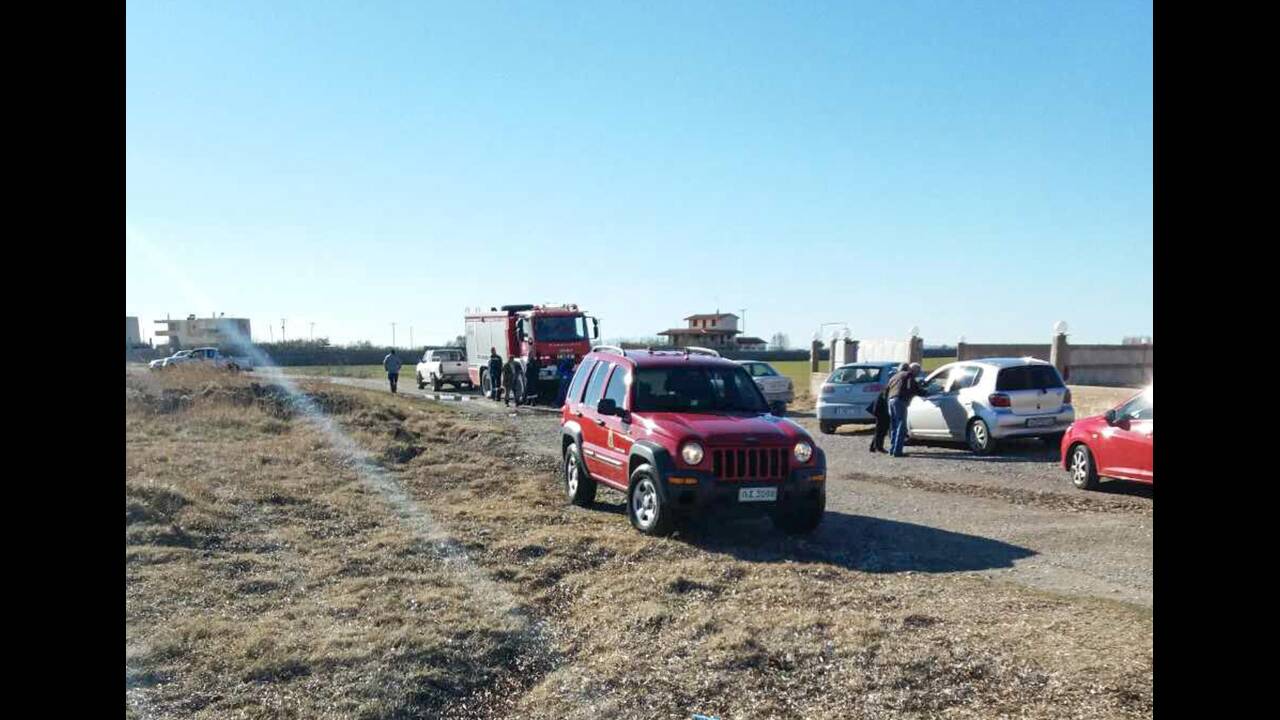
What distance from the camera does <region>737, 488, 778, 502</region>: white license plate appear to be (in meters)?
8.63

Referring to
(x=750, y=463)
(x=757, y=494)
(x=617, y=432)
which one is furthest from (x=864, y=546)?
(x=617, y=432)

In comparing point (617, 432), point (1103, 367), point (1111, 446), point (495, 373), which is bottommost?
point (1111, 446)

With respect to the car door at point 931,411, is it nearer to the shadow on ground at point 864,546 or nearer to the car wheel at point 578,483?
the shadow on ground at point 864,546

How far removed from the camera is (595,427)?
411 inches

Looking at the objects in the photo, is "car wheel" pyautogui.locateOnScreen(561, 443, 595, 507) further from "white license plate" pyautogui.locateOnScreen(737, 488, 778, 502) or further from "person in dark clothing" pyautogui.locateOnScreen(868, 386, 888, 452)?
"person in dark clothing" pyautogui.locateOnScreen(868, 386, 888, 452)

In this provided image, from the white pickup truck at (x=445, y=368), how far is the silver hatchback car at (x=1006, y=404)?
26.1 metres

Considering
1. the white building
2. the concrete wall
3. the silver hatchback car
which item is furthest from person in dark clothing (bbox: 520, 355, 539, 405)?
the white building

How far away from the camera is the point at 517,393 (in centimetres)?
2889

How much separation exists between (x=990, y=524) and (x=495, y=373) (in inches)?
908

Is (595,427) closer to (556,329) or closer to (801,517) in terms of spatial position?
(801,517)

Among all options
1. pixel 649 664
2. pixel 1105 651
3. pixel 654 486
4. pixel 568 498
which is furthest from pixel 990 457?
pixel 649 664

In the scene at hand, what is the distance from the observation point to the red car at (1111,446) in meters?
11.2
